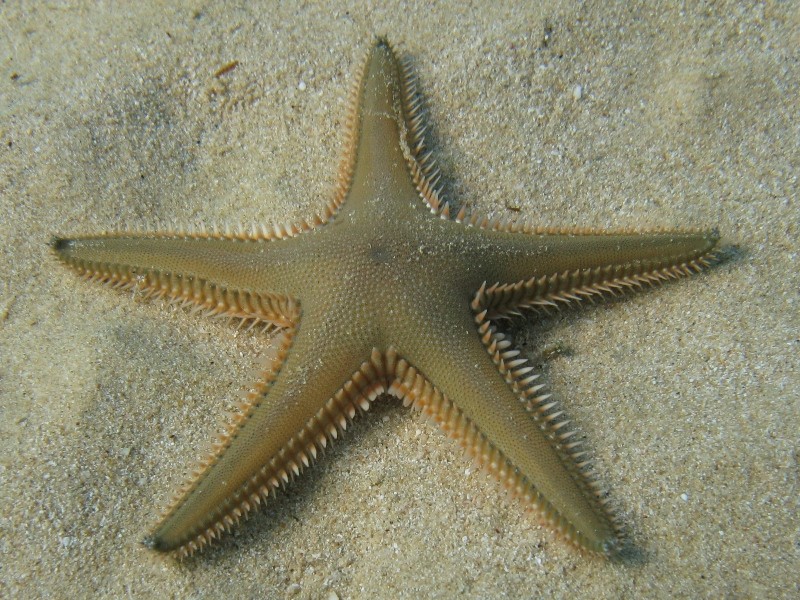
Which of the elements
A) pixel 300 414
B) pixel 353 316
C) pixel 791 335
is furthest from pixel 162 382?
pixel 791 335

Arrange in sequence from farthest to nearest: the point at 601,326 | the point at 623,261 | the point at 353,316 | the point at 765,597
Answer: the point at 601,326
the point at 623,261
the point at 353,316
the point at 765,597

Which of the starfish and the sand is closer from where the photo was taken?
the starfish

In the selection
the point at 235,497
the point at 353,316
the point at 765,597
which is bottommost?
the point at 765,597

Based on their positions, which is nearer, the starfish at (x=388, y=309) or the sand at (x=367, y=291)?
the starfish at (x=388, y=309)

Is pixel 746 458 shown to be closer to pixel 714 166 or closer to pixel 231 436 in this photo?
pixel 714 166
